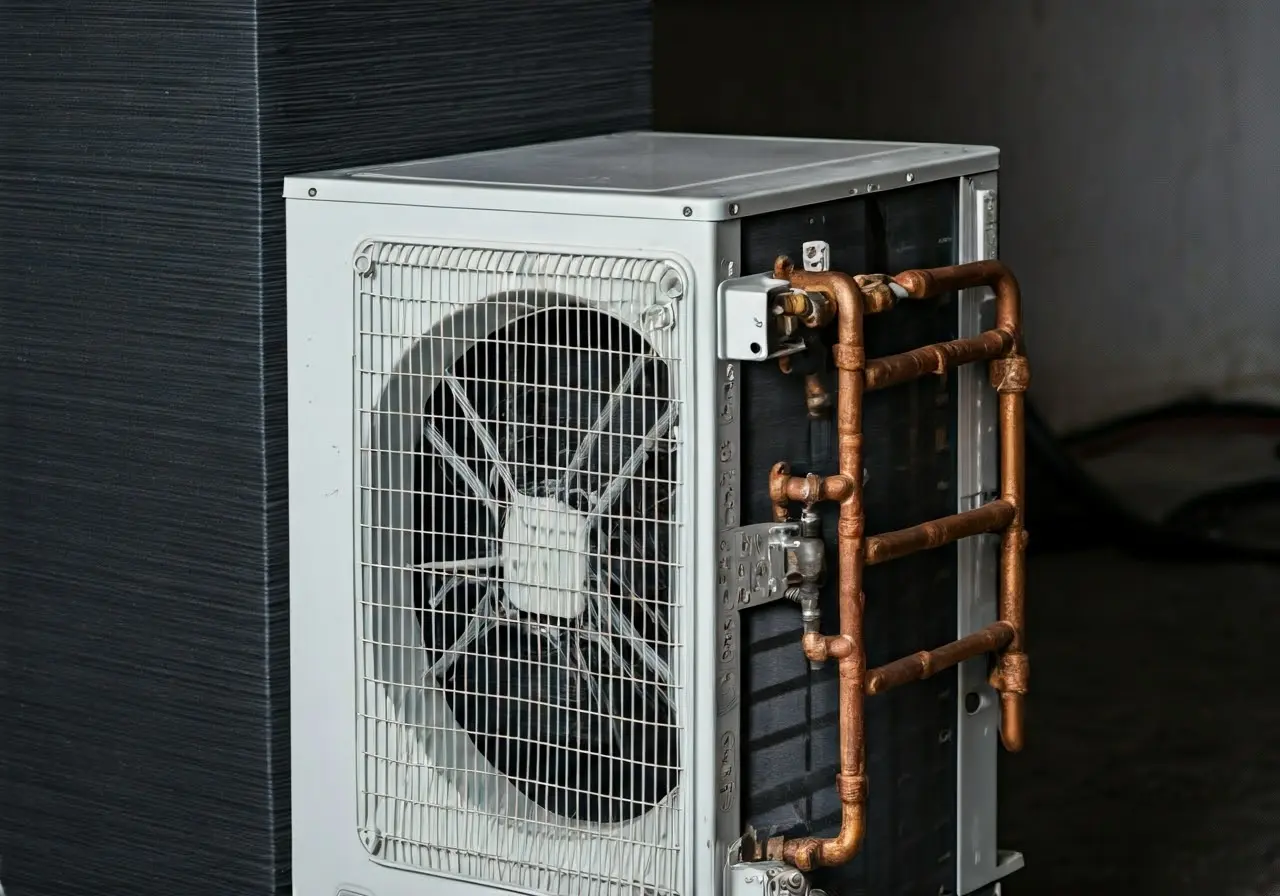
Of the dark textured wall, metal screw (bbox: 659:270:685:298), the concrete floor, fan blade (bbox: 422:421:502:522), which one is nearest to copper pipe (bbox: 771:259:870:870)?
metal screw (bbox: 659:270:685:298)

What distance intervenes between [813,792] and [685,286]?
1.92 feet

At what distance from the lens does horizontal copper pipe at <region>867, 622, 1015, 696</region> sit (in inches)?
76.7

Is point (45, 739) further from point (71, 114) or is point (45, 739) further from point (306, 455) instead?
point (71, 114)

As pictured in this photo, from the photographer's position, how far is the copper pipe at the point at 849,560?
1868mm

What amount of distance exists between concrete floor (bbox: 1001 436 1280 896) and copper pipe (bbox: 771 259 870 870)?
1.50 metres

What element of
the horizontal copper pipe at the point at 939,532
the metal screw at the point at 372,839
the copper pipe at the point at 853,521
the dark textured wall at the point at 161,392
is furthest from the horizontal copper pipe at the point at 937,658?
the dark textured wall at the point at 161,392

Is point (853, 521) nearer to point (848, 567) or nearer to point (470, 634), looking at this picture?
point (848, 567)

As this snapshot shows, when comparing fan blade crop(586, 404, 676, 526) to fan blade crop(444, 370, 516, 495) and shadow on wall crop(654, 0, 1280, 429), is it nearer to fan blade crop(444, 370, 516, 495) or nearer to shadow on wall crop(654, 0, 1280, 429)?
fan blade crop(444, 370, 516, 495)

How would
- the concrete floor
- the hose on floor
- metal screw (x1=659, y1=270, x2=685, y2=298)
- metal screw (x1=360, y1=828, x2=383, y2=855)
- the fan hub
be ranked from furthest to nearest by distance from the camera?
1. the hose on floor
2. the concrete floor
3. metal screw (x1=360, y1=828, x2=383, y2=855)
4. the fan hub
5. metal screw (x1=659, y1=270, x2=685, y2=298)

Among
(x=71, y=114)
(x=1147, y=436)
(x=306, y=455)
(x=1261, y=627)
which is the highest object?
(x=71, y=114)

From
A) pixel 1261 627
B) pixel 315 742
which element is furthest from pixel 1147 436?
pixel 315 742

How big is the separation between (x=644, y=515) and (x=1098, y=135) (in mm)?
3869

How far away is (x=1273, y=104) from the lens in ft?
17.0

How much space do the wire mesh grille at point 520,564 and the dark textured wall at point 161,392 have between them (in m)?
0.15
